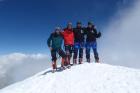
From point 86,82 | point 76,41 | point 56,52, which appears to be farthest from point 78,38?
point 86,82

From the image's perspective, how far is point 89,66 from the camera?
2273 cm

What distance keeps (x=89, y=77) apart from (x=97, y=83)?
69.0 inches

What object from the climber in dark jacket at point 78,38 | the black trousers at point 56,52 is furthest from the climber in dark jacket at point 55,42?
the climber in dark jacket at point 78,38

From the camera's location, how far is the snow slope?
16859 mm

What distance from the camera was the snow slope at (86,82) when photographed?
1686cm

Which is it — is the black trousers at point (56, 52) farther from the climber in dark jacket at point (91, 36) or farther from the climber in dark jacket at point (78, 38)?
the climber in dark jacket at point (91, 36)

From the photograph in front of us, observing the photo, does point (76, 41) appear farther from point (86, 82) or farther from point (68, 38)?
Answer: point (86, 82)

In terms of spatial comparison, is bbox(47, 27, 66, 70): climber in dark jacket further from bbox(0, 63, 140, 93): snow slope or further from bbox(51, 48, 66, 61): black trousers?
bbox(0, 63, 140, 93): snow slope

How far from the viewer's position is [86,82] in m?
18.7

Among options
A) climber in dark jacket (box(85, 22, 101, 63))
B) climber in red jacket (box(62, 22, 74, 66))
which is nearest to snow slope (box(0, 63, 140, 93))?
climber in red jacket (box(62, 22, 74, 66))

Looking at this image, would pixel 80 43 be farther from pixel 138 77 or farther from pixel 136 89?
pixel 136 89

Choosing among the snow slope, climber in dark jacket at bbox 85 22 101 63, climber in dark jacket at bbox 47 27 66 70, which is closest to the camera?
the snow slope

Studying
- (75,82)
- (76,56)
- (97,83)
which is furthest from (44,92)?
(76,56)

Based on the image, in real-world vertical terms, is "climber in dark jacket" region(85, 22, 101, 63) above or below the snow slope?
above
